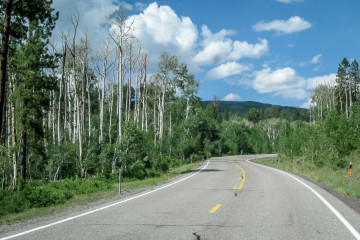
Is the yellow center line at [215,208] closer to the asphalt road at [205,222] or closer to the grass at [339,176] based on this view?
the asphalt road at [205,222]

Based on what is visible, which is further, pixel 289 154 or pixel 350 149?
pixel 289 154

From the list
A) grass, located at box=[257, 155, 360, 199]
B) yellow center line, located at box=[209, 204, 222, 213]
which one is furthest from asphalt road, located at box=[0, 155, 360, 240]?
grass, located at box=[257, 155, 360, 199]

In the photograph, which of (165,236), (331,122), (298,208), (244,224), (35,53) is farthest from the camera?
(331,122)

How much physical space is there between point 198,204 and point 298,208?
9.59ft

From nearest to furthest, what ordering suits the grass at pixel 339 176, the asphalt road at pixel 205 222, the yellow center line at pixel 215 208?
the asphalt road at pixel 205 222 → the yellow center line at pixel 215 208 → the grass at pixel 339 176

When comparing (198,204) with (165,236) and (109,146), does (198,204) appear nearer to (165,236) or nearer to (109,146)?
(165,236)

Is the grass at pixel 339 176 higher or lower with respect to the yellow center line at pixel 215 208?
lower

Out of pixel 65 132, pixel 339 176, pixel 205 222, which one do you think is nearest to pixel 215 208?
pixel 205 222

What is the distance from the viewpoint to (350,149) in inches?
1318

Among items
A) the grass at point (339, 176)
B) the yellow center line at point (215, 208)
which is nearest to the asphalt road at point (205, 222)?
the yellow center line at point (215, 208)

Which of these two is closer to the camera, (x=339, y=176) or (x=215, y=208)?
(x=215, y=208)

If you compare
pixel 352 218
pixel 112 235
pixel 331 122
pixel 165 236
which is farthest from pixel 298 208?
pixel 331 122

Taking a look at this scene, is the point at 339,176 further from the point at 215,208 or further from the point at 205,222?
the point at 205,222

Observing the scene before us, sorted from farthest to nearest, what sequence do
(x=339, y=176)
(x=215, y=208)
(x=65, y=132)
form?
1. (x=65, y=132)
2. (x=339, y=176)
3. (x=215, y=208)
